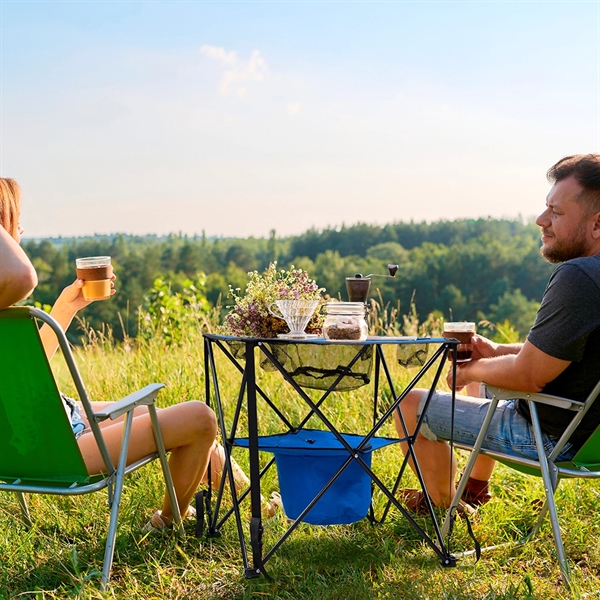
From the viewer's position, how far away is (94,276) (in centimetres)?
271

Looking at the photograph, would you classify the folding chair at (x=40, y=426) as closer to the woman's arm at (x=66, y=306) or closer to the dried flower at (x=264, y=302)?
the dried flower at (x=264, y=302)

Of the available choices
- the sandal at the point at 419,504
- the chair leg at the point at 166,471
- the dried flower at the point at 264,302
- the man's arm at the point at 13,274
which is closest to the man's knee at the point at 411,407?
the sandal at the point at 419,504

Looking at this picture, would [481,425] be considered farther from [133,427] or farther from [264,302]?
[133,427]

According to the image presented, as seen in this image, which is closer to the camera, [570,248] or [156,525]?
[570,248]

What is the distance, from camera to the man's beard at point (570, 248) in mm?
2465

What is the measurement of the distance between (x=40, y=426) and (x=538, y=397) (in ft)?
4.87

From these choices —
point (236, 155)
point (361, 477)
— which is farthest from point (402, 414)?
point (236, 155)

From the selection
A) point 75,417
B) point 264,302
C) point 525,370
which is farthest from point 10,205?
point 525,370

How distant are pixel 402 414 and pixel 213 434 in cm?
70

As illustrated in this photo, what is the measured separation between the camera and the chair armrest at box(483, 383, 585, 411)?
223 centimetres

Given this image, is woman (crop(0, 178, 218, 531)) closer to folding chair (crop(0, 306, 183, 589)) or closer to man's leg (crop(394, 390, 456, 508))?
folding chair (crop(0, 306, 183, 589))

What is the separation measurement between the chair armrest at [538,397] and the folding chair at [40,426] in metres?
1.09

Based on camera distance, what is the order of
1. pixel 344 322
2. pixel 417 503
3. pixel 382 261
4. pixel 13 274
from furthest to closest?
1. pixel 382 261
2. pixel 417 503
3. pixel 344 322
4. pixel 13 274

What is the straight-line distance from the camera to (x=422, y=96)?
42844mm
